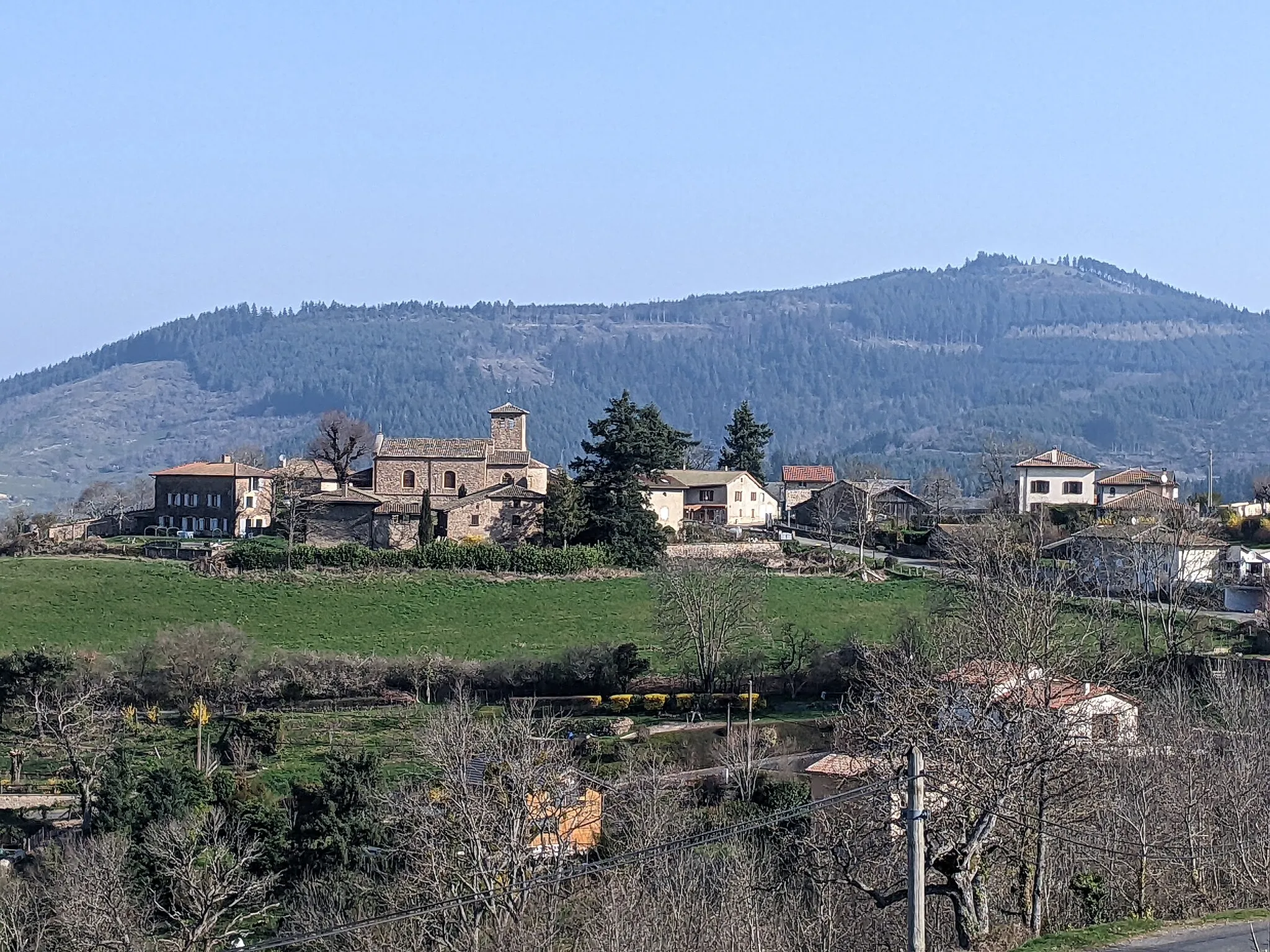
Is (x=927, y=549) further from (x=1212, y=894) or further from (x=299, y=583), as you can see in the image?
(x=1212, y=894)

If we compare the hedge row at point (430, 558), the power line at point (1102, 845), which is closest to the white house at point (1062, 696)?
the power line at point (1102, 845)

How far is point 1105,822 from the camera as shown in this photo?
23844 millimetres

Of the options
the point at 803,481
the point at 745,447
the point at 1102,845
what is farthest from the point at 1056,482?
the point at 1102,845

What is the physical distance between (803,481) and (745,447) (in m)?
8.43

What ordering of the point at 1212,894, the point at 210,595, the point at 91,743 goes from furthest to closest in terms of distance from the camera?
the point at 210,595
the point at 91,743
the point at 1212,894

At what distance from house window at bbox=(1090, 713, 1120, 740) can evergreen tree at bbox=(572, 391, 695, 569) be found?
3312cm

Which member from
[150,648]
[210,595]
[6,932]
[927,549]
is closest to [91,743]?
[150,648]

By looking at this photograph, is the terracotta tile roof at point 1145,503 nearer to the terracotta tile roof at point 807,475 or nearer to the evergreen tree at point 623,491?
the evergreen tree at point 623,491

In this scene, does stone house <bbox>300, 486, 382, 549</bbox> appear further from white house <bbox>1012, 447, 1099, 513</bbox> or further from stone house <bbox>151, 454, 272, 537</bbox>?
white house <bbox>1012, 447, 1099, 513</bbox>

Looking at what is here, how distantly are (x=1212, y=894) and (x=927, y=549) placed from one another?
43169mm

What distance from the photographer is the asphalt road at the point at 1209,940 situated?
17.3 m

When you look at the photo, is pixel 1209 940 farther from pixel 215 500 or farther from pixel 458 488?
pixel 215 500

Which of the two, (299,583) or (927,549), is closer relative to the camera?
(299,583)

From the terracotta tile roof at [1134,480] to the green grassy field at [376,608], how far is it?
973 inches
